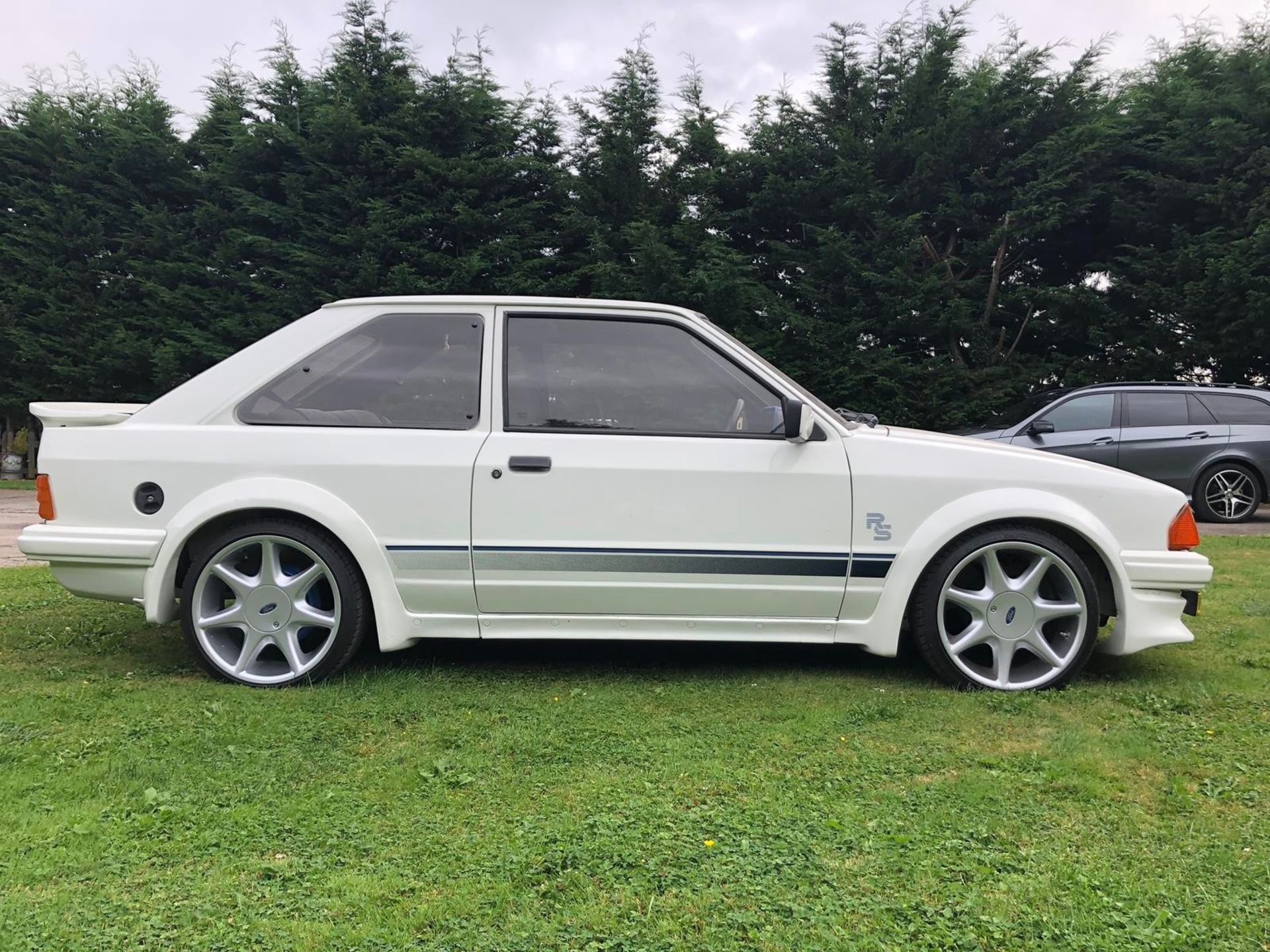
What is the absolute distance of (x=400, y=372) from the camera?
371 centimetres

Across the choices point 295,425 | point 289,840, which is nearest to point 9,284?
point 295,425

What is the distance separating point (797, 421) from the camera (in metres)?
3.48

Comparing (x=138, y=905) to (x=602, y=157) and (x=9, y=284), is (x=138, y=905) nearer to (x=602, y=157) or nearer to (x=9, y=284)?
(x=602, y=157)

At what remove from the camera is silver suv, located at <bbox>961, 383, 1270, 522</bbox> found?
9.13 m

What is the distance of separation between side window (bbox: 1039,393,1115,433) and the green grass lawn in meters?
5.89

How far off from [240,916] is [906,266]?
10.6m

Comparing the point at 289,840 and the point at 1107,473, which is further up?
Answer: the point at 1107,473

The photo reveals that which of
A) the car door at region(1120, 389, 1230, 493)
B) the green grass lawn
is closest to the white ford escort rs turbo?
the green grass lawn

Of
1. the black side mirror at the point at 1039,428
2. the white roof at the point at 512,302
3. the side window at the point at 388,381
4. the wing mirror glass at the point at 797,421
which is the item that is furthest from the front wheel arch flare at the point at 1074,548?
the black side mirror at the point at 1039,428

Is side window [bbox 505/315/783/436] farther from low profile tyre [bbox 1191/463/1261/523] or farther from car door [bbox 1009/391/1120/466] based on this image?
low profile tyre [bbox 1191/463/1261/523]

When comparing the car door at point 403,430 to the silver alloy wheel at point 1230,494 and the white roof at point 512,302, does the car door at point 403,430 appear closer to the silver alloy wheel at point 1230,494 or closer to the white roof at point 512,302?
the white roof at point 512,302

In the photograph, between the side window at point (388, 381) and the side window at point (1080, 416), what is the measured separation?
24.9 feet

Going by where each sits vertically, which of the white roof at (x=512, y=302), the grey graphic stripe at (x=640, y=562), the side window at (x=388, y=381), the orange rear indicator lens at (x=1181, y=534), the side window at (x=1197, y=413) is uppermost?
the white roof at (x=512, y=302)

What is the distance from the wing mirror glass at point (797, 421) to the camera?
3.48 metres
